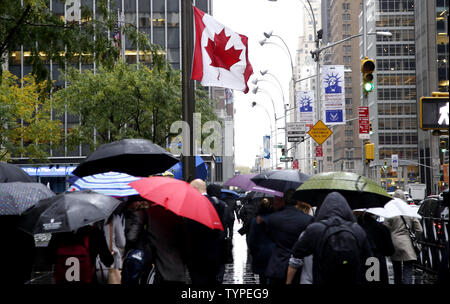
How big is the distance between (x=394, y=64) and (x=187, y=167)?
11962 centimetres

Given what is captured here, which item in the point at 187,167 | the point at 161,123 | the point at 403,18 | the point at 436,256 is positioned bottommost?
the point at 436,256

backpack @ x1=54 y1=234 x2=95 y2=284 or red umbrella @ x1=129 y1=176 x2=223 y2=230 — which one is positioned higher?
red umbrella @ x1=129 y1=176 x2=223 y2=230

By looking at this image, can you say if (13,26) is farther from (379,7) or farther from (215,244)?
(379,7)

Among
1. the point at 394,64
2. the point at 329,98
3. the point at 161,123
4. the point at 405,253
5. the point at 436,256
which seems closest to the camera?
the point at 405,253

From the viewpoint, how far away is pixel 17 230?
8.43 metres

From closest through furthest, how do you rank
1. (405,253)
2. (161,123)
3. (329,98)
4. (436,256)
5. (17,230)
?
(17,230) < (405,253) < (436,256) < (329,98) < (161,123)

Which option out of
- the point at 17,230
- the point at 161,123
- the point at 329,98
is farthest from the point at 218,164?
the point at 17,230

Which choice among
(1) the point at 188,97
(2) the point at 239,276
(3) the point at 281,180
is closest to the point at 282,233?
(3) the point at 281,180

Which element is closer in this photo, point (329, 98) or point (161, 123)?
point (329, 98)

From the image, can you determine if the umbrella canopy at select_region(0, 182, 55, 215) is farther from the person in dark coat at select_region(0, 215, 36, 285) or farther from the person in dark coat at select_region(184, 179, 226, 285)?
the person in dark coat at select_region(184, 179, 226, 285)

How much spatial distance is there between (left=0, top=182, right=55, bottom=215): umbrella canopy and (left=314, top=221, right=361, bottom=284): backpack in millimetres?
4078

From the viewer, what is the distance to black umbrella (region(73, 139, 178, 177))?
37.1ft

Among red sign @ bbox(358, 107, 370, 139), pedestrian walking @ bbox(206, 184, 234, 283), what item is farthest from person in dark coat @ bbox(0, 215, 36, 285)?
red sign @ bbox(358, 107, 370, 139)

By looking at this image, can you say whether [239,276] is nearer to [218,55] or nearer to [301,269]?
[218,55]
